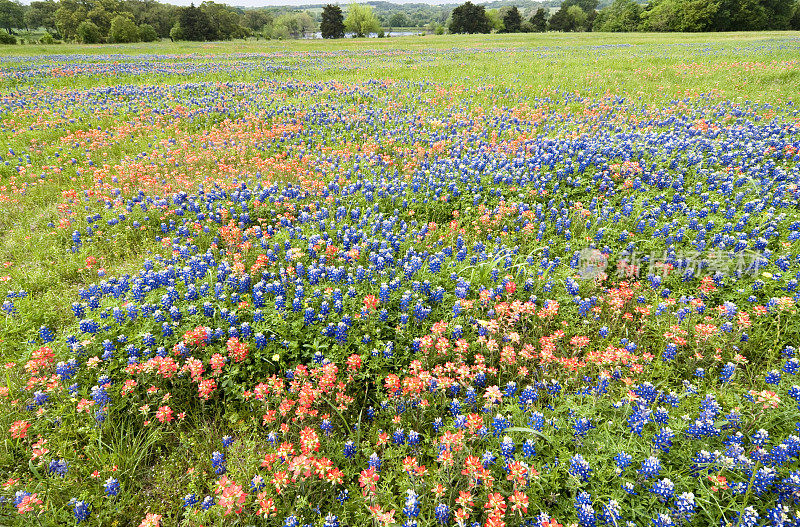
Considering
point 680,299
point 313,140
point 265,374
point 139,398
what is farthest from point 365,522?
point 313,140

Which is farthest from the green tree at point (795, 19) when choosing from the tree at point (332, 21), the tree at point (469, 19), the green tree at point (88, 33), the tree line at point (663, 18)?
the green tree at point (88, 33)

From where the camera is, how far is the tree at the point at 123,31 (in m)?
52.2

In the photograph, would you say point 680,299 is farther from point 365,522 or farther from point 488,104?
point 488,104

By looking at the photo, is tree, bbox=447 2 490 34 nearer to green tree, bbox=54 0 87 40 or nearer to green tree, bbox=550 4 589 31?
green tree, bbox=550 4 589 31

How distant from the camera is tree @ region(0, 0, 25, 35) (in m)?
85.1

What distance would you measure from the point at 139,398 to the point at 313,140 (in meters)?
8.41

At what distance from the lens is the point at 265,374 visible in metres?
3.71

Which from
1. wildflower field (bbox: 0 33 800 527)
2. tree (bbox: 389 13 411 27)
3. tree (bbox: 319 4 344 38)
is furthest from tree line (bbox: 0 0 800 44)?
tree (bbox: 389 13 411 27)

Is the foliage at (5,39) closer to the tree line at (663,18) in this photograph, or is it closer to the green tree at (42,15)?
the green tree at (42,15)

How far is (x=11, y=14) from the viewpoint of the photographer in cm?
8825

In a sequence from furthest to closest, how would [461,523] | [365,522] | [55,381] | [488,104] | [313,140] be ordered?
[488,104] → [313,140] → [55,381] → [365,522] → [461,523]

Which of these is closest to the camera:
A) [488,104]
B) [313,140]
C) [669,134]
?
[669,134]

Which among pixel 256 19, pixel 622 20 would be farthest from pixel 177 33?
pixel 622 20

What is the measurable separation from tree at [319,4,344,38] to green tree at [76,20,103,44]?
3779 centimetres
